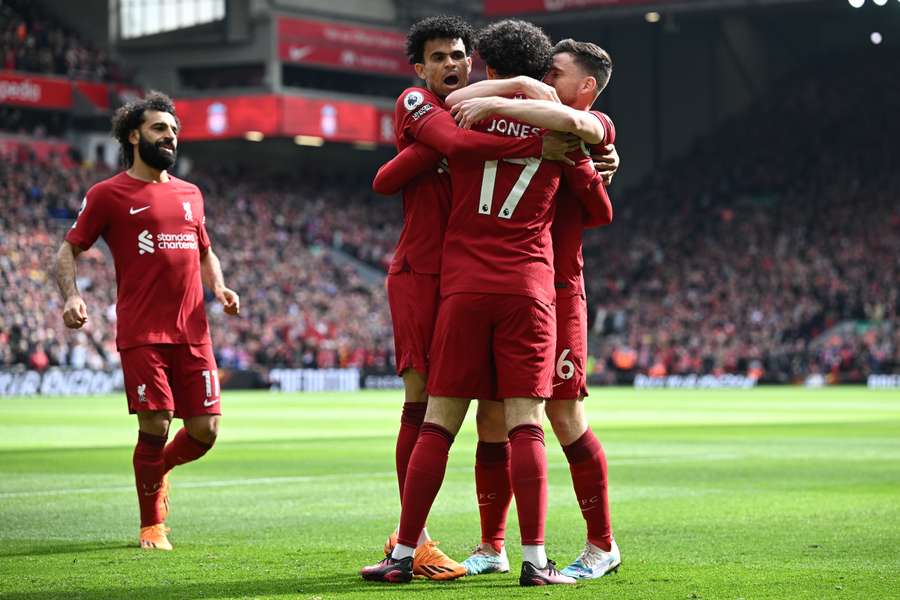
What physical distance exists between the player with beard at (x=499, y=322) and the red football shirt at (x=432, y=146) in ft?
0.22

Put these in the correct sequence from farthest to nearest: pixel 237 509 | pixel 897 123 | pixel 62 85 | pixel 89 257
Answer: pixel 897 123
pixel 62 85
pixel 89 257
pixel 237 509

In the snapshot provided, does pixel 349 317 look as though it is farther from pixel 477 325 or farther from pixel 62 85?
pixel 477 325

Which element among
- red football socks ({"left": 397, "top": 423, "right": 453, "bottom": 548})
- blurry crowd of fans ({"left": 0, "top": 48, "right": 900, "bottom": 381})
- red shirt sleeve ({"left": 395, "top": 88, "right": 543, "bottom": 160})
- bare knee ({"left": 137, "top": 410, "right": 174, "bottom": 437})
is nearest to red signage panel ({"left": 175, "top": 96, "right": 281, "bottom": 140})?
blurry crowd of fans ({"left": 0, "top": 48, "right": 900, "bottom": 381})

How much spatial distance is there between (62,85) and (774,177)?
84.5 ft

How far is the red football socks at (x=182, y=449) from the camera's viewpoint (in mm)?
9188

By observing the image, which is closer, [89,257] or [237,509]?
[237,509]

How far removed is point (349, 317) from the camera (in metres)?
48.2

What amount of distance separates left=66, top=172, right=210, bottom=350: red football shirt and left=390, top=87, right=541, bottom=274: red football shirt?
6.89 ft

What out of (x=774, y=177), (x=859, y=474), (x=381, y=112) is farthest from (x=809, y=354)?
(x=859, y=474)

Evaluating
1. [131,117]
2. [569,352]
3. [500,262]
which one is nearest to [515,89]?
[500,262]

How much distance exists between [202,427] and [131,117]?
190cm

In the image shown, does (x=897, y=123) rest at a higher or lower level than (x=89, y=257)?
higher

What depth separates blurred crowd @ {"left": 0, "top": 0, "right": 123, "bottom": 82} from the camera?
51062 mm

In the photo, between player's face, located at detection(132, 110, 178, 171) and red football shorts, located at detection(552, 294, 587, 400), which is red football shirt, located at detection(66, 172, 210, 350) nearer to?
player's face, located at detection(132, 110, 178, 171)
